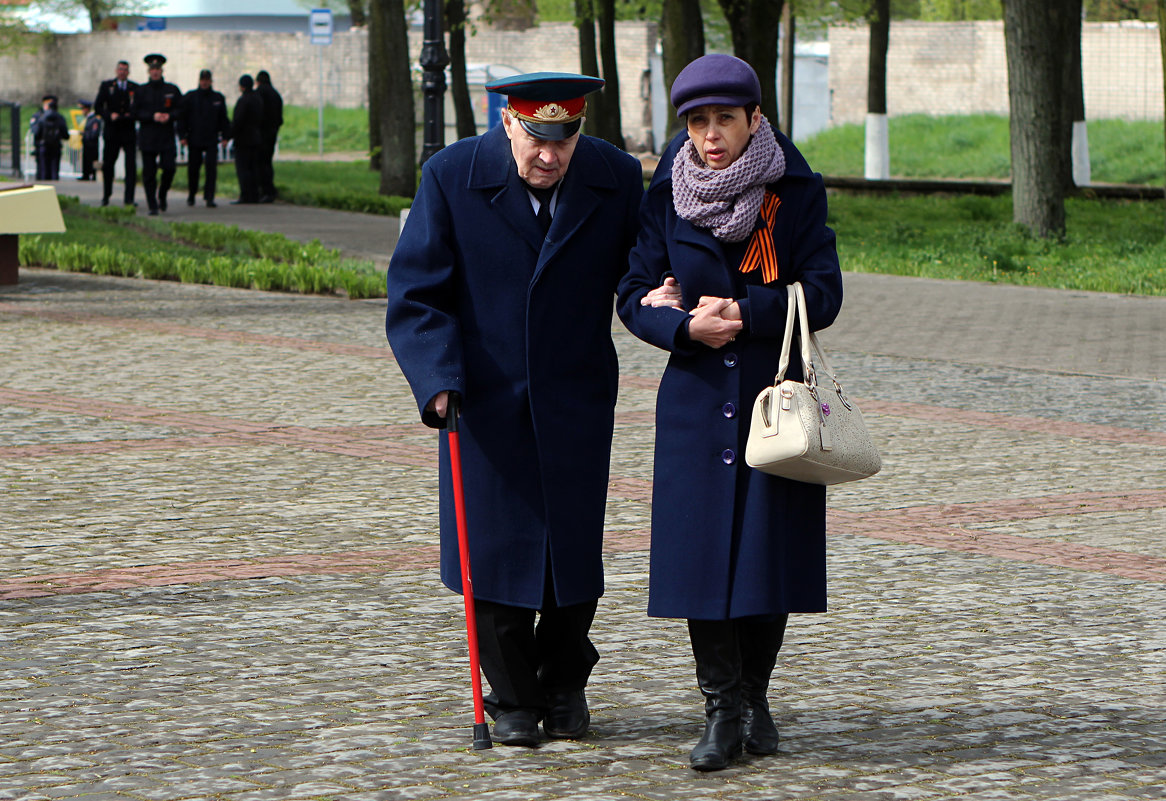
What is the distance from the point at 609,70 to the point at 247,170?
34.4ft

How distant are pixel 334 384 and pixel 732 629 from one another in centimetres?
677

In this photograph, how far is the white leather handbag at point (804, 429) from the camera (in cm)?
423

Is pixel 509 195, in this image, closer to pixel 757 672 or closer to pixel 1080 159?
pixel 757 672

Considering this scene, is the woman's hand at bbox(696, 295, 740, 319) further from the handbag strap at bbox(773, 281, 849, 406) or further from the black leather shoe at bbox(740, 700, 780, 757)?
the black leather shoe at bbox(740, 700, 780, 757)

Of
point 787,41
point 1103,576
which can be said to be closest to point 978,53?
point 787,41

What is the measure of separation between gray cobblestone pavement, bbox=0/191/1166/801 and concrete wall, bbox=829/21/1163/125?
3820 centimetres

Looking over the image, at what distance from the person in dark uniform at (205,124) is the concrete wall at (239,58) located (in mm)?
34617

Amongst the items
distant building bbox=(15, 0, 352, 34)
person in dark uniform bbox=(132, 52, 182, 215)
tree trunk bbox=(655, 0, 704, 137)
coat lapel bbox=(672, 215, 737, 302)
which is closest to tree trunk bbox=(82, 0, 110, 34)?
distant building bbox=(15, 0, 352, 34)

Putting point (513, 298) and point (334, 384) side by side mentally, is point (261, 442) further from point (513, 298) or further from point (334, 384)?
point (513, 298)

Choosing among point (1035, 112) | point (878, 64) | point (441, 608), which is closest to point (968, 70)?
point (878, 64)

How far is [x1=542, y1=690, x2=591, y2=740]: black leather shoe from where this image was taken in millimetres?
4648

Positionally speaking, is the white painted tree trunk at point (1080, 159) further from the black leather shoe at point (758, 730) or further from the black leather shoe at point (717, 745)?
the black leather shoe at point (717, 745)

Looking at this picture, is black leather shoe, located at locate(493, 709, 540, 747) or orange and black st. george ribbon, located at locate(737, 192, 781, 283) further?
black leather shoe, located at locate(493, 709, 540, 747)

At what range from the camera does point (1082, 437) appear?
9398 mm
